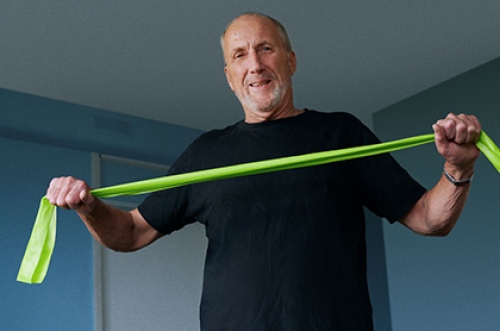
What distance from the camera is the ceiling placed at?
420 centimetres

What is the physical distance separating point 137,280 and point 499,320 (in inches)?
85.1

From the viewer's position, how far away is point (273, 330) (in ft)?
5.46

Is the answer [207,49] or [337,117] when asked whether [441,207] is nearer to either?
[337,117]

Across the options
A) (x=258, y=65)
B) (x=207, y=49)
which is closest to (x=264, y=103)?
(x=258, y=65)

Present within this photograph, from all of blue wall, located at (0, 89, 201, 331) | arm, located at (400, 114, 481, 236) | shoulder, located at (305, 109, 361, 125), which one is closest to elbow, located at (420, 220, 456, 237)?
arm, located at (400, 114, 481, 236)

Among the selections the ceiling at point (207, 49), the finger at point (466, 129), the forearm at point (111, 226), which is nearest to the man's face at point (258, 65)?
the forearm at point (111, 226)

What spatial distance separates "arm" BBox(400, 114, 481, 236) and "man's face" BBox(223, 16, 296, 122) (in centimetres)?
43

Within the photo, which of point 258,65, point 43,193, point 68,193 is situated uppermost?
point 43,193

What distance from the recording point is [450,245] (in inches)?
190

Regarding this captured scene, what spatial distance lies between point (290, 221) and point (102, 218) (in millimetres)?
430

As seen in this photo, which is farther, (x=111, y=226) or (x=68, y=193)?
(x=111, y=226)

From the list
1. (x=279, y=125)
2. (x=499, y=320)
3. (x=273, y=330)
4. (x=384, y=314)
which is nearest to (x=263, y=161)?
(x=279, y=125)

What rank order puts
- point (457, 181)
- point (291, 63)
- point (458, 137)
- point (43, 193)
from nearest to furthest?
point (458, 137), point (457, 181), point (291, 63), point (43, 193)

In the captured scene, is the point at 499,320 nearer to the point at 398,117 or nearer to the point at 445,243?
the point at 445,243
